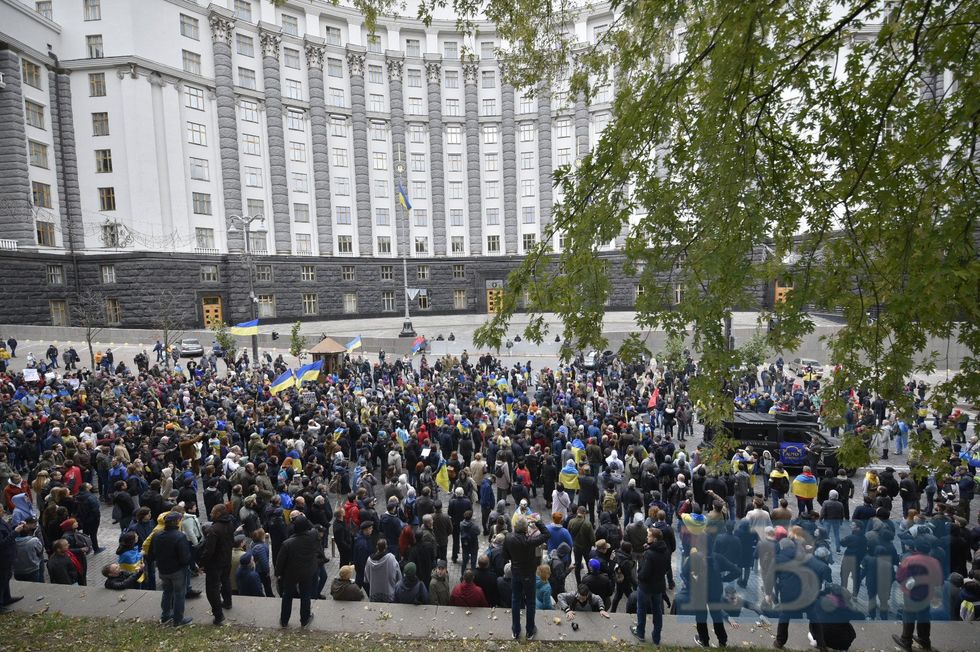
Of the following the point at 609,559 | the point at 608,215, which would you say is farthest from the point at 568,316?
the point at 609,559

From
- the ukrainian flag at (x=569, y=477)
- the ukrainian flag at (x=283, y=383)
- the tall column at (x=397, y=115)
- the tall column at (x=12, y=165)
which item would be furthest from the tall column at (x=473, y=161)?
the ukrainian flag at (x=569, y=477)

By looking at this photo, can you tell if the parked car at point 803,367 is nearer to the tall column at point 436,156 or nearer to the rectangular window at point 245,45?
the tall column at point 436,156

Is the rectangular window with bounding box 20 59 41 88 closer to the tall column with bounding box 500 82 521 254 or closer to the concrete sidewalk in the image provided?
the tall column with bounding box 500 82 521 254

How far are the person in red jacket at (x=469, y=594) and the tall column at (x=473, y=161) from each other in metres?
49.1

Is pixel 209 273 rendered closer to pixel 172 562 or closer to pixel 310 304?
pixel 310 304

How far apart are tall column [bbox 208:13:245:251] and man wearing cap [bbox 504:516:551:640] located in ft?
140

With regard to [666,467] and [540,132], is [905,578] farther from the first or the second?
[540,132]

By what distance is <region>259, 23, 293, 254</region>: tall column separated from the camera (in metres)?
45.0

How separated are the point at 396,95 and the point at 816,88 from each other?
5082 cm

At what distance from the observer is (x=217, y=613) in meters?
6.70

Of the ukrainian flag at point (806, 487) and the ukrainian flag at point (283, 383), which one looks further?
the ukrainian flag at point (283, 383)

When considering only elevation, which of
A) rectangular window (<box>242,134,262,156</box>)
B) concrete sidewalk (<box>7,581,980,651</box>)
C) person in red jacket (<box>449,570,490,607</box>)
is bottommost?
concrete sidewalk (<box>7,581,980,651</box>)

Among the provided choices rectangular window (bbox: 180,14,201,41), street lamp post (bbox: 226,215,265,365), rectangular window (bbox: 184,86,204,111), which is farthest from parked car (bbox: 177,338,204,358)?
rectangular window (bbox: 180,14,201,41)

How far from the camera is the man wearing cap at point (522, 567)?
6.37m
